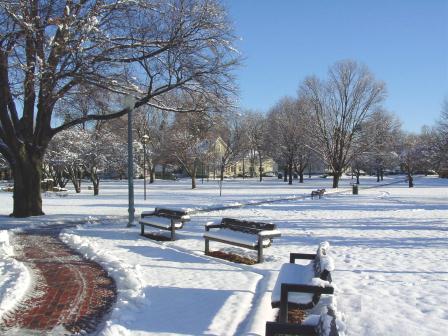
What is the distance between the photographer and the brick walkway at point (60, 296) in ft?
17.0

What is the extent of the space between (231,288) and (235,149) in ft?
178

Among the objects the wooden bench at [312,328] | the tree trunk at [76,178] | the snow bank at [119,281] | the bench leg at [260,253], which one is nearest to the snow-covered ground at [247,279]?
the snow bank at [119,281]

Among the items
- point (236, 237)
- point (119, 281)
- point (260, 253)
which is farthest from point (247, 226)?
point (119, 281)

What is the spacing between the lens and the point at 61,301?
6.13 metres

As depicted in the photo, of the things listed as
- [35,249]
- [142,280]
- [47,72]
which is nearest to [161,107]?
[47,72]

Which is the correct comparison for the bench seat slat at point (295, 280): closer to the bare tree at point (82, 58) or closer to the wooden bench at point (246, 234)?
the wooden bench at point (246, 234)

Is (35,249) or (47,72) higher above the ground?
(47,72)

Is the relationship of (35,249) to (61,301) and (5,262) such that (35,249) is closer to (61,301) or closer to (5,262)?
(5,262)

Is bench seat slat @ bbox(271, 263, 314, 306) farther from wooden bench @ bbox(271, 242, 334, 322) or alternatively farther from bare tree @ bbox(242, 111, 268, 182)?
bare tree @ bbox(242, 111, 268, 182)

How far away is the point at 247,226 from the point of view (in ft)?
32.0

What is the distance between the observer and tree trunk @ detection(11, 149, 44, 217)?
16125mm

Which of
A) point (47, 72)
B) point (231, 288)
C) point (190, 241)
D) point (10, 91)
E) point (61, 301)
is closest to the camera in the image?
point (61, 301)

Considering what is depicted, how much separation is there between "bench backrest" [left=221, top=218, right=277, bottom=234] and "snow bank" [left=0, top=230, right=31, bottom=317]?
Answer: 4271mm

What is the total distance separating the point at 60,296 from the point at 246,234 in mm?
4152
